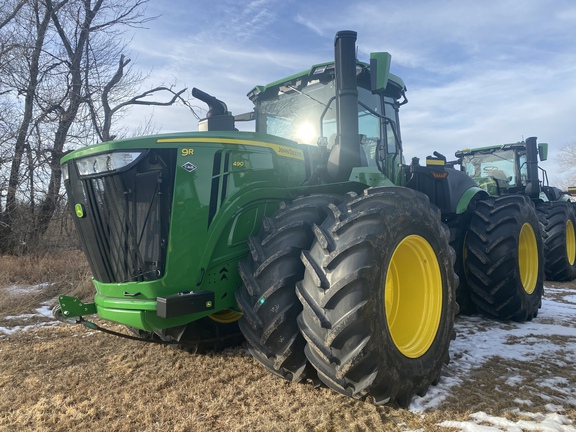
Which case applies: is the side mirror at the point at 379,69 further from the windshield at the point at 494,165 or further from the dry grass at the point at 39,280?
the windshield at the point at 494,165

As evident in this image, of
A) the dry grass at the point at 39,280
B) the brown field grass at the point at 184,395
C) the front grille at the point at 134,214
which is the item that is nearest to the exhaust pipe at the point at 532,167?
the brown field grass at the point at 184,395

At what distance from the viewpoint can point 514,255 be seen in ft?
15.2

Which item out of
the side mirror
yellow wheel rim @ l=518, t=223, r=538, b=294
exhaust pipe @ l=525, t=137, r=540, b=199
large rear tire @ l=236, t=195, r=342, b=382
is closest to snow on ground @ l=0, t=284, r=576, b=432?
yellow wheel rim @ l=518, t=223, r=538, b=294

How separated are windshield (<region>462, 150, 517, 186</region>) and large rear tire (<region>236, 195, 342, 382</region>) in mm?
8957

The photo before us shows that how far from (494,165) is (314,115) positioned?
26.2 feet

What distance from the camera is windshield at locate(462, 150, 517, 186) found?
1032cm

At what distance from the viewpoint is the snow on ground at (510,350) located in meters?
2.44

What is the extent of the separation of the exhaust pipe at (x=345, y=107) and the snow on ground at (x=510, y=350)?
1707 mm

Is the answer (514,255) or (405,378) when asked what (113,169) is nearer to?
(405,378)

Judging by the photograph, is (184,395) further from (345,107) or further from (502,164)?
(502,164)

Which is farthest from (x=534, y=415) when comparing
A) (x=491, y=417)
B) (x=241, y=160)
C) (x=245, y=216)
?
(x=241, y=160)

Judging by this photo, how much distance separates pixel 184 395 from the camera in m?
2.87

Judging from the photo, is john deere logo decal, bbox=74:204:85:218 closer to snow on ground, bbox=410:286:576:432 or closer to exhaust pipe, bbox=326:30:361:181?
exhaust pipe, bbox=326:30:361:181

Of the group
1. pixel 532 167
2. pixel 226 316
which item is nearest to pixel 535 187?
pixel 532 167
